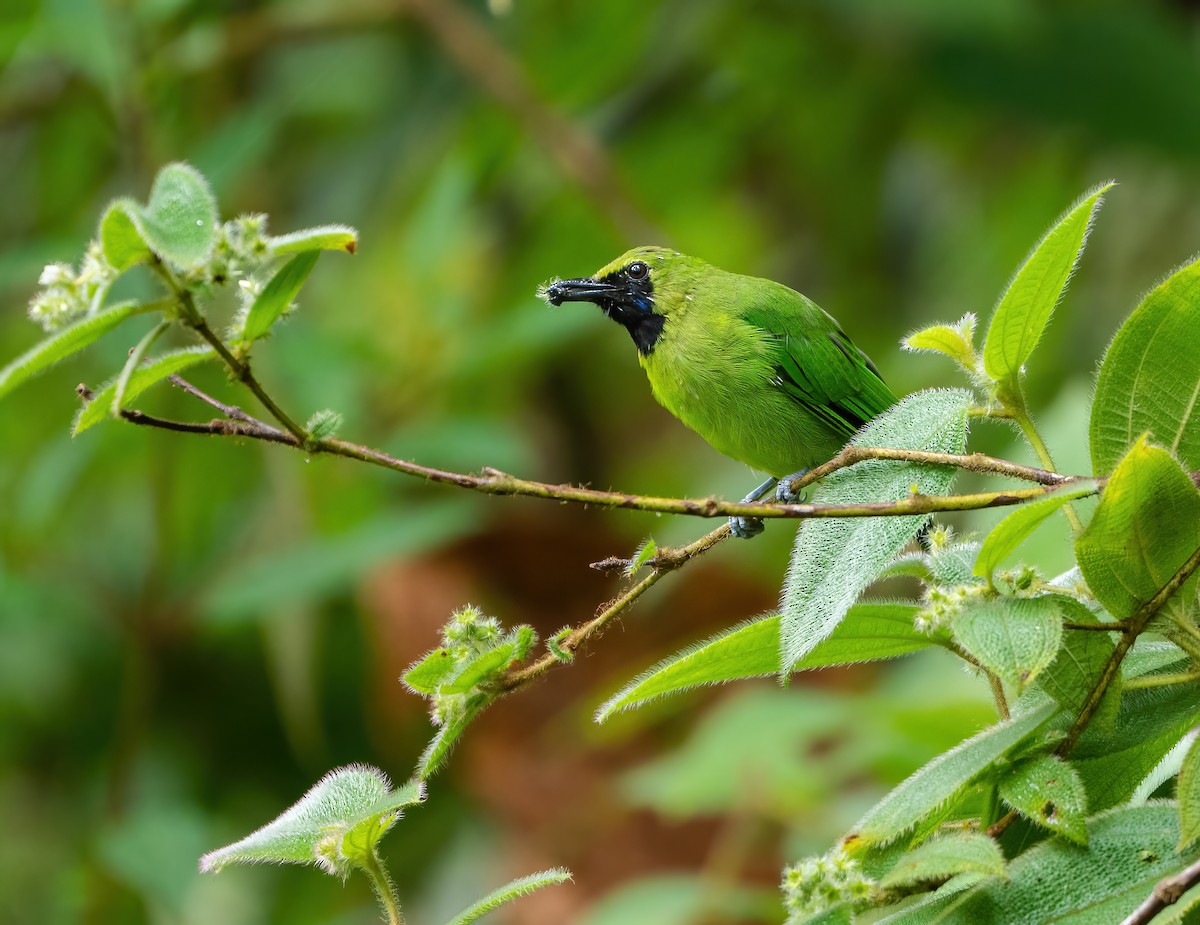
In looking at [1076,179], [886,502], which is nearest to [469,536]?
[1076,179]

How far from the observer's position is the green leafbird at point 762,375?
272 centimetres

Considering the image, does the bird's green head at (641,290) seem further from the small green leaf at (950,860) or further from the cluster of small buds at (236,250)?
the small green leaf at (950,860)

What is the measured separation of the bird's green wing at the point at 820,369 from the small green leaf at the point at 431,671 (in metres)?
1.31

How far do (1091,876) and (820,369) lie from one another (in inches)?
56.2

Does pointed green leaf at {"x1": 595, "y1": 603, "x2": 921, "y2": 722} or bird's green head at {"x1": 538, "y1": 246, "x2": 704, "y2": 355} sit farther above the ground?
bird's green head at {"x1": 538, "y1": 246, "x2": 704, "y2": 355}

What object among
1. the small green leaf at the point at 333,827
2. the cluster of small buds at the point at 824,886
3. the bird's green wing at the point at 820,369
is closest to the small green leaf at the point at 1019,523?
the cluster of small buds at the point at 824,886

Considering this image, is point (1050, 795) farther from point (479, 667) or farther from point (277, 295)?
point (277, 295)

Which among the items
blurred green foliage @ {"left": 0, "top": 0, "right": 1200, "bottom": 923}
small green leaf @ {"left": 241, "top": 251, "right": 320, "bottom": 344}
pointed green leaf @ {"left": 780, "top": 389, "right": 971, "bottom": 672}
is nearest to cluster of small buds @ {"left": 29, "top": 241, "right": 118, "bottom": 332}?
small green leaf @ {"left": 241, "top": 251, "right": 320, "bottom": 344}

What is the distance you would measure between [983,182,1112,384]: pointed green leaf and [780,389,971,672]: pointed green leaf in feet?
0.22

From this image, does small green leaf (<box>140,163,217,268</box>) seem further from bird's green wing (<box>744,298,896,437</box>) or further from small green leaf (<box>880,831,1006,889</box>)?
bird's green wing (<box>744,298,896,437</box>)

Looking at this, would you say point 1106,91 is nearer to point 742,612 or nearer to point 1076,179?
point 1076,179

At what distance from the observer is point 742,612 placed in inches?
205

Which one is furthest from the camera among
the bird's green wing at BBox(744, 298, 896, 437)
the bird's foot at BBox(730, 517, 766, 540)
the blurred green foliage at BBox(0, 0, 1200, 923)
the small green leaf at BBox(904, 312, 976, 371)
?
the blurred green foliage at BBox(0, 0, 1200, 923)

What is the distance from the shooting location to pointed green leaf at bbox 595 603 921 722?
1.56 m
